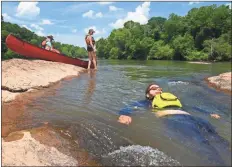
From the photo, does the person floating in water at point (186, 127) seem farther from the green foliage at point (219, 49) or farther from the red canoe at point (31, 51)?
the green foliage at point (219, 49)

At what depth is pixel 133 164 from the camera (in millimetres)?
3998

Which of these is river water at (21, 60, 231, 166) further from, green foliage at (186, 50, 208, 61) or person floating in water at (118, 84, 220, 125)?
green foliage at (186, 50, 208, 61)

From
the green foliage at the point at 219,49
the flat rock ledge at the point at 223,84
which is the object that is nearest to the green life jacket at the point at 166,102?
the flat rock ledge at the point at 223,84

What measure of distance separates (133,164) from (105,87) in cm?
695

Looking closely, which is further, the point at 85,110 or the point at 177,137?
the point at 85,110

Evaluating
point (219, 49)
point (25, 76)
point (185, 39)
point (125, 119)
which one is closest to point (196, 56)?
point (219, 49)

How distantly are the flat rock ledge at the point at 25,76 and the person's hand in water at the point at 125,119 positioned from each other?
3.50 meters

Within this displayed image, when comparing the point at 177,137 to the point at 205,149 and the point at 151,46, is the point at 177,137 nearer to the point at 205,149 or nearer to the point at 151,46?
the point at 205,149

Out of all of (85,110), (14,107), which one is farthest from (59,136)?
(14,107)

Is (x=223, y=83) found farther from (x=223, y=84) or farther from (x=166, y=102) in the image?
(x=166, y=102)

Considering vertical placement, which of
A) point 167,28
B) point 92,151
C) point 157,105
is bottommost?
point 92,151

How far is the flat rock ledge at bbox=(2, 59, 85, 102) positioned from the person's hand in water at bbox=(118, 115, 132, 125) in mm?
3503

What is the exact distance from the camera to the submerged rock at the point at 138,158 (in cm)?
403

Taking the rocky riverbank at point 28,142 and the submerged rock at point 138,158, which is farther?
the submerged rock at point 138,158
